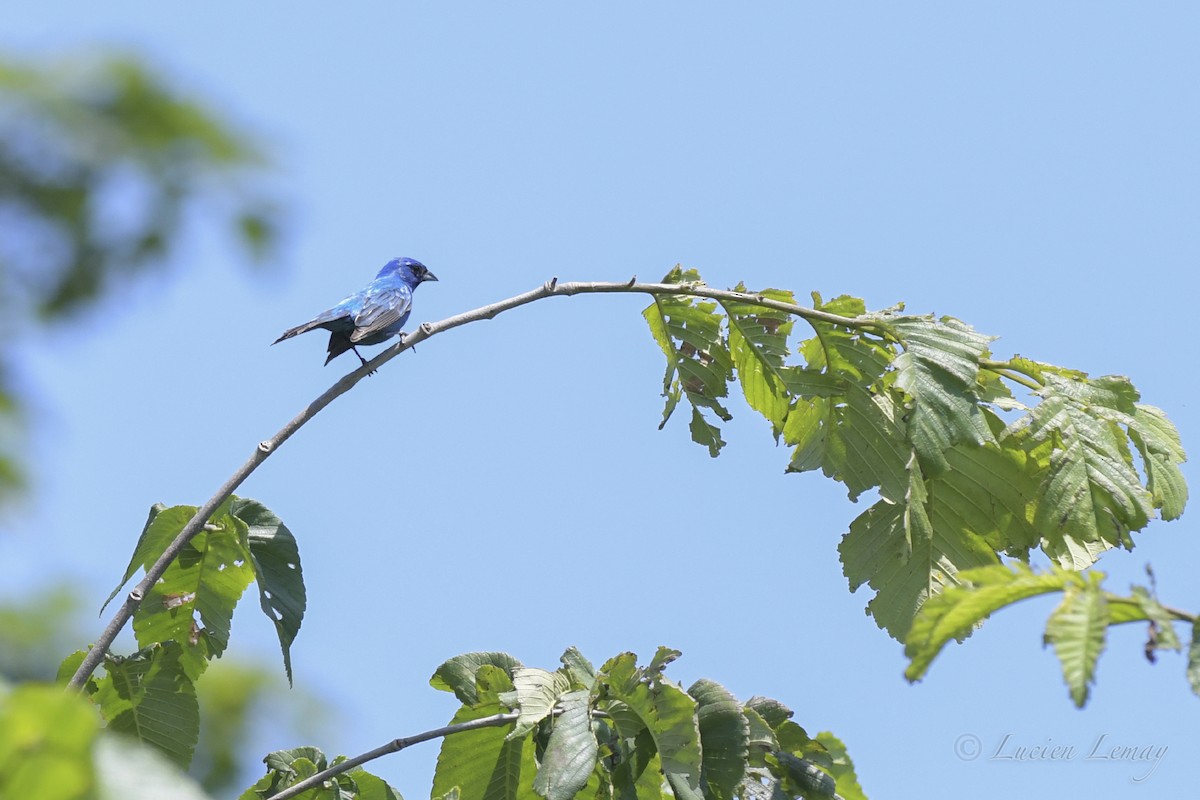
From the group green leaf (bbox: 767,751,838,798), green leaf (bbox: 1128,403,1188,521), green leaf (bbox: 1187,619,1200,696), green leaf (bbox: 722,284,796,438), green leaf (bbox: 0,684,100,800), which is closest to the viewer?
green leaf (bbox: 0,684,100,800)

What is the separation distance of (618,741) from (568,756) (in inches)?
15.4

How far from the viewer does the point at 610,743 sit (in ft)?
13.3

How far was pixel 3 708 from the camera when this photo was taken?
1421mm

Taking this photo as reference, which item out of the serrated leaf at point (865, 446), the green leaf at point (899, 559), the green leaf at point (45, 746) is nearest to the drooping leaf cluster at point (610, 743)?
the green leaf at point (899, 559)

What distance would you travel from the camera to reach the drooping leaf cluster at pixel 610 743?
3.86m

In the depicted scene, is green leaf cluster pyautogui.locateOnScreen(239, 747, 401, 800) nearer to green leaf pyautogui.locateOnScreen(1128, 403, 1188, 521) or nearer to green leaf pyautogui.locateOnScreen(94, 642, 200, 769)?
green leaf pyautogui.locateOnScreen(94, 642, 200, 769)

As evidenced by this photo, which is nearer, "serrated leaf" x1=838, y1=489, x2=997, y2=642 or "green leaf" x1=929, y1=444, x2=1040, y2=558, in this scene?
"green leaf" x1=929, y1=444, x2=1040, y2=558

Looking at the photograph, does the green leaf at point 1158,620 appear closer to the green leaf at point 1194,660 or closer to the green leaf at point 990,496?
the green leaf at point 1194,660

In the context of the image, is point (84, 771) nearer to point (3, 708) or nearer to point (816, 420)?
point (3, 708)

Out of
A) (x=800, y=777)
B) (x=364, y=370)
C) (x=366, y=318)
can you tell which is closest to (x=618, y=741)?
(x=800, y=777)

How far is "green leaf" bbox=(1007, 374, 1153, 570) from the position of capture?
4.43 meters

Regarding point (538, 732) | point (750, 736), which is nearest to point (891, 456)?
point (750, 736)

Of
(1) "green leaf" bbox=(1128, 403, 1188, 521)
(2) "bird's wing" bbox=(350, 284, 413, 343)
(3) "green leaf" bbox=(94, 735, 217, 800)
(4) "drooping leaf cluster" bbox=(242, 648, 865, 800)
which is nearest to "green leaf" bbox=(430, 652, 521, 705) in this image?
(4) "drooping leaf cluster" bbox=(242, 648, 865, 800)

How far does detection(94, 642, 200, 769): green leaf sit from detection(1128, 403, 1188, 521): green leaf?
3437mm
